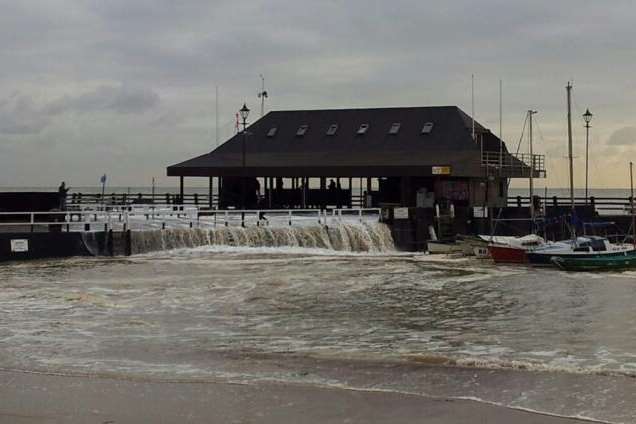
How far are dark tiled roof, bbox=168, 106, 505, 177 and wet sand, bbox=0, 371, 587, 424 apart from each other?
3438 cm

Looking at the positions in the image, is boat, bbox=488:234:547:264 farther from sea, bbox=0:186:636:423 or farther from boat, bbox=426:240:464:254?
sea, bbox=0:186:636:423

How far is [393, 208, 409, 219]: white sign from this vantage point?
40.8 meters

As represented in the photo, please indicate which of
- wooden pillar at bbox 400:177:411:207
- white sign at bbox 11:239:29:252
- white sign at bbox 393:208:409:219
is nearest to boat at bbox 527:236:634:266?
white sign at bbox 393:208:409:219

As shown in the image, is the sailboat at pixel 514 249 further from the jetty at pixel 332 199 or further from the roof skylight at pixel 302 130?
the roof skylight at pixel 302 130

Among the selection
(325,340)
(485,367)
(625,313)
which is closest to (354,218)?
(625,313)

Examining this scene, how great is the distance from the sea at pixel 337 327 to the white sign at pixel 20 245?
914mm

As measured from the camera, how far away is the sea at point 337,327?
1095 centimetres

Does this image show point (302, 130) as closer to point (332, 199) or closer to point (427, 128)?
point (332, 199)

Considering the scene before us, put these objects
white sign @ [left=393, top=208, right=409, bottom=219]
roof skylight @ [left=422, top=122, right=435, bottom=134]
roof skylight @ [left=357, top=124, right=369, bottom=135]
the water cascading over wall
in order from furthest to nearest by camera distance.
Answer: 1. roof skylight @ [left=357, top=124, right=369, bottom=135]
2. roof skylight @ [left=422, top=122, right=435, bottom=134]
3. white sign @ [left=393, top=208, right=409, bottom=219]
4. the water cascading over wall

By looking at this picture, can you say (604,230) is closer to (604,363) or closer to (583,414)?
(604,363)

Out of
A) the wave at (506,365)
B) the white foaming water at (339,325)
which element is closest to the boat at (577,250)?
the white foaming water at (339,325)

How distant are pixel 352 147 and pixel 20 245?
26.2 m

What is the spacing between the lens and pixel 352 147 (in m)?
51.4

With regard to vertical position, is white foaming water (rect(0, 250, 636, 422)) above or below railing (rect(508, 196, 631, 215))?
below
